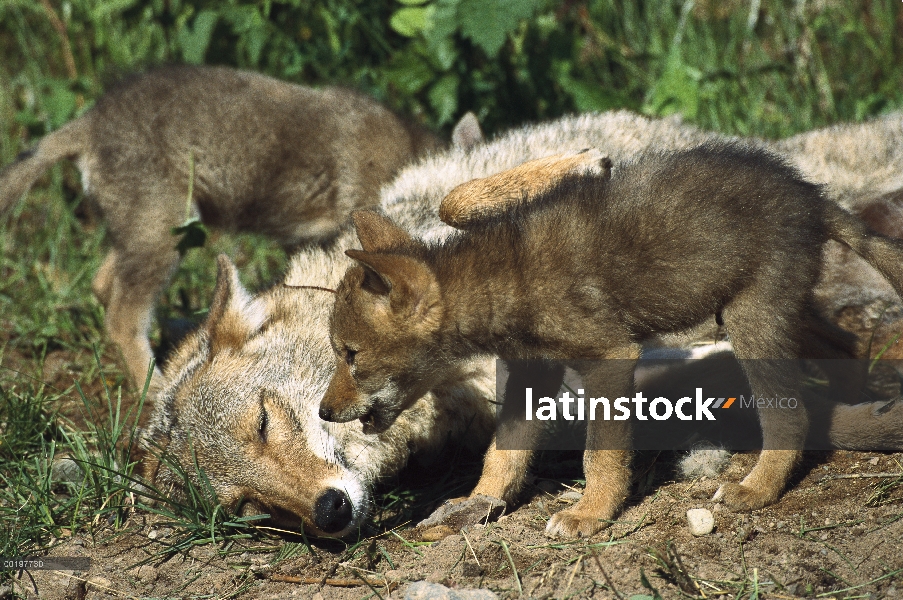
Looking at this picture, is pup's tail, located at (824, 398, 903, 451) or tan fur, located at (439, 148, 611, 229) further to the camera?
tan fur, located at (439, 148, 611, 229)

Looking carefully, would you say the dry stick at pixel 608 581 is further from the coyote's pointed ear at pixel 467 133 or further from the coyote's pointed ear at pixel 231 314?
the coyote's pointed ear at pixel 467 133

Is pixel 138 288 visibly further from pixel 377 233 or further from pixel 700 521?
pixel 700 521

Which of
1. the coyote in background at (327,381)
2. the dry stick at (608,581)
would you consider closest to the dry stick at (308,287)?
the coyote in background at (327,381)

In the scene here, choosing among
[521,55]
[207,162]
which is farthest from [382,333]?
[521,55]

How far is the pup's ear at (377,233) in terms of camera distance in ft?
11.2

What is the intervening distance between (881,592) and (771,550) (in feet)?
1.22

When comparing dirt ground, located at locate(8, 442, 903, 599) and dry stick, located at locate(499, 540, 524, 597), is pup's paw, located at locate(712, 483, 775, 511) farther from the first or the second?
dry stick, located at locate(499, 540, 524, 597)

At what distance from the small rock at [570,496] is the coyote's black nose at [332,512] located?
2.78ft

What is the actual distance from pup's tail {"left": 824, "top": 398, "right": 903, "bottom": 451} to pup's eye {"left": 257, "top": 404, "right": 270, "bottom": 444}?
226 cm

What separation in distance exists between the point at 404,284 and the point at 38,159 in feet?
12.3

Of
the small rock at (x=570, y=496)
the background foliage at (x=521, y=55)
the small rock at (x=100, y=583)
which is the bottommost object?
the small rock at (x=100, y=583)

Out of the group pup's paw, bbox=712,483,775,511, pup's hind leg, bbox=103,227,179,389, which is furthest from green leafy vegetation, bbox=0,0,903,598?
A: pup's paw, bbox=712,483,775,511

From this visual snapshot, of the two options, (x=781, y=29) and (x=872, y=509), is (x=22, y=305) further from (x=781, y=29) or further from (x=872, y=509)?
(x=781, y=29)

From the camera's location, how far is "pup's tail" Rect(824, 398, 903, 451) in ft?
11.9
